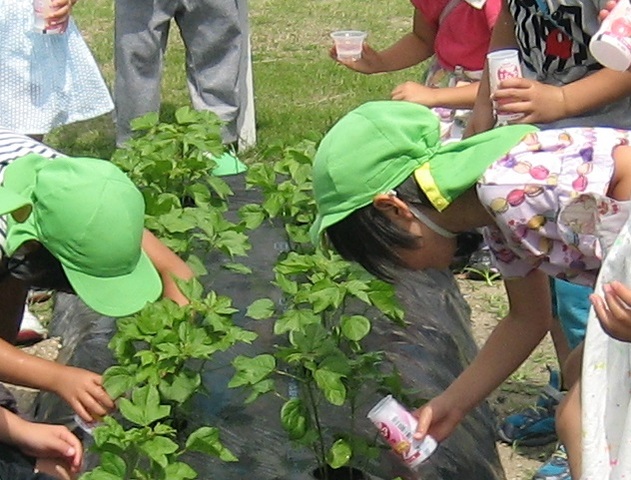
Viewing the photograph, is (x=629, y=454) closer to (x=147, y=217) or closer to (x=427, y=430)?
(x=427, y=430)

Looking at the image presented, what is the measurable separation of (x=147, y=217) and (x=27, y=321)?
909 mm

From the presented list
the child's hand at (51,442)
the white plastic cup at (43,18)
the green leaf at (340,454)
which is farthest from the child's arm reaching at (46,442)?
the white plastic cup at (43,18)

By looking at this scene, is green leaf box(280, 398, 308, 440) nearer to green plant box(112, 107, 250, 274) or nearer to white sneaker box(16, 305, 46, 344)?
green plant box(112, 107, 250, 274)

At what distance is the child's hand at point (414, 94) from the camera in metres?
3.39

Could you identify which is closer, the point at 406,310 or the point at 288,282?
the point at 288,282

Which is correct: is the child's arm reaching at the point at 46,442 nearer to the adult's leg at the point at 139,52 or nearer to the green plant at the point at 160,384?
the green plant at the point at 160,384

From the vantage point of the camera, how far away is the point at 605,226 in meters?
1.99

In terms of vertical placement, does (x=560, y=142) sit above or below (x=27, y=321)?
above

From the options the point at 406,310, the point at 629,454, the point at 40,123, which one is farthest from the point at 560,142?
the point at 40,123

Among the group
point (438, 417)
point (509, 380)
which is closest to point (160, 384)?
point (438, 417)

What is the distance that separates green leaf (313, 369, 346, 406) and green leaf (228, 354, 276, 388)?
96mm

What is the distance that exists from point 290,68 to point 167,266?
13.0 ft

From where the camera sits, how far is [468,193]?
2.14 meters

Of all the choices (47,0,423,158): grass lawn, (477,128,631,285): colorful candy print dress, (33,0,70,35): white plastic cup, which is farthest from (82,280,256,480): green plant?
(47,0,423,158): grass lawn
